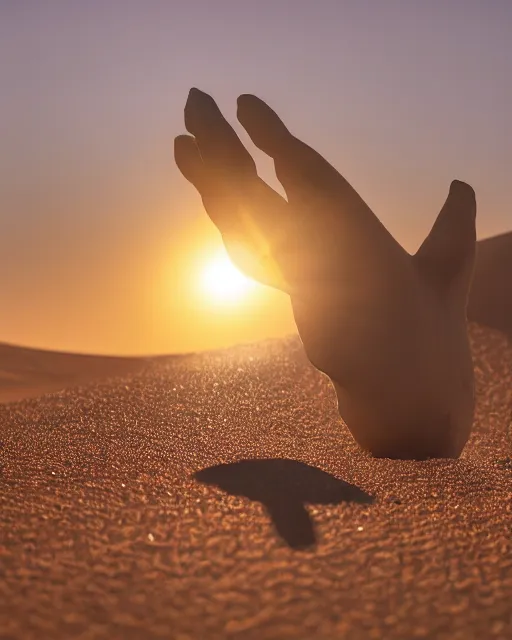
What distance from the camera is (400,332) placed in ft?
18.6

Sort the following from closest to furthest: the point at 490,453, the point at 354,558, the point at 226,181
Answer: the point at 354,558
the point at 226,181
the point at 490,453

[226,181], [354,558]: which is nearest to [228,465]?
[354,558]

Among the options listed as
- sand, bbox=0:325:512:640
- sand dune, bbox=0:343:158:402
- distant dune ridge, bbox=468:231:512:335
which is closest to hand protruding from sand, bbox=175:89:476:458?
sand, bbox=0:325:512:640

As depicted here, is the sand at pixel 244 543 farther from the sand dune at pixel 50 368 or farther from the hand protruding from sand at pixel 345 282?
the sand dune at pixel 50 368

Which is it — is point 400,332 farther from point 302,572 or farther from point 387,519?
point 302,572

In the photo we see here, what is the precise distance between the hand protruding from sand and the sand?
60cm

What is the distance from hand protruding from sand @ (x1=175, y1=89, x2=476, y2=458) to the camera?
5676 mm

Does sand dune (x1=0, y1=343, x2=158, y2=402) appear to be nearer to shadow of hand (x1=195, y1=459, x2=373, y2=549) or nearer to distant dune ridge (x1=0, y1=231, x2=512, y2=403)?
distant dune ridge (x1=0, y1=231, x2=512, y2=403)

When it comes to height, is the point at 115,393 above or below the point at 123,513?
above

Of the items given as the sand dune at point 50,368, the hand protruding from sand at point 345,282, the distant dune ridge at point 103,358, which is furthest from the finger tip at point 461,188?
the sand dune at point 50,368

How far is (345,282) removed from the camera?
18.7 feet

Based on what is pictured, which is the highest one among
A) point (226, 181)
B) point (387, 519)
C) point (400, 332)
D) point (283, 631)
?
point (226, 181)

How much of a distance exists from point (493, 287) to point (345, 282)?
8243mm

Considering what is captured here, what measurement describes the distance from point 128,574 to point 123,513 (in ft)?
2.13
